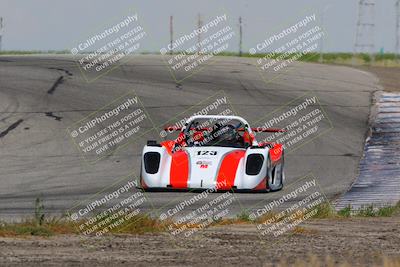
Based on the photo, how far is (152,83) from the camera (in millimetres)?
35219

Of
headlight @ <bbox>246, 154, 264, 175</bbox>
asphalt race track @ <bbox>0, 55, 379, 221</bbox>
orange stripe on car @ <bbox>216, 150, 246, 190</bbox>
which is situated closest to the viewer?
orange stripe on car @ <bbox>216, 150, 246, 190</bbox>

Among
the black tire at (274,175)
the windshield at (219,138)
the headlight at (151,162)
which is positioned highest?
the windshield at (219,138)

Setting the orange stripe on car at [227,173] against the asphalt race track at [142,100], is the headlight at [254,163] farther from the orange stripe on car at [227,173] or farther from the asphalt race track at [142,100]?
the asphalt race track at [142,100]

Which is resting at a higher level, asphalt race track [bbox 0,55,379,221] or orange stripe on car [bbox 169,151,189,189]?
orange stripe on car [bbox 169,151,189,189]

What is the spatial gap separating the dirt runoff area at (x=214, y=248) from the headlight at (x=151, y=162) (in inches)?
226

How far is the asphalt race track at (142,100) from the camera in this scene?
21.0 metres

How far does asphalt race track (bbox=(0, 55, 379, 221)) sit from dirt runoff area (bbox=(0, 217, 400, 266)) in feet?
13.4

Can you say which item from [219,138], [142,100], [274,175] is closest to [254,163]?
[274,175]

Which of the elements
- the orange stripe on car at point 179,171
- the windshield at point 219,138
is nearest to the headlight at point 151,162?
the orange stripe on car at point 179,171

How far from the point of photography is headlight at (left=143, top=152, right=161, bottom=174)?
66.6ft

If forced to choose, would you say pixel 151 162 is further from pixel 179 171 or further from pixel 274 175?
pixel 274 175

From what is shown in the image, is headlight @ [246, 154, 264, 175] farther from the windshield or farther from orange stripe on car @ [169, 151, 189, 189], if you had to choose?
orange stripe on car @ [169, 151, 189, 189]

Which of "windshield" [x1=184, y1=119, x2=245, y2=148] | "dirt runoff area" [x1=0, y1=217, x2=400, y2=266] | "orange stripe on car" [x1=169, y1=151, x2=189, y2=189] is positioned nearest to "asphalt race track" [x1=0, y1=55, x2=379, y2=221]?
"orange stripe on car" [x1=169, y1=151, x2=189, y2=189]

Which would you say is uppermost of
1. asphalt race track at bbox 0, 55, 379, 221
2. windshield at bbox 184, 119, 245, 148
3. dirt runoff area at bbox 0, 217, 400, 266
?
dirt runoff area at bbox 0, 217, 400, 266
